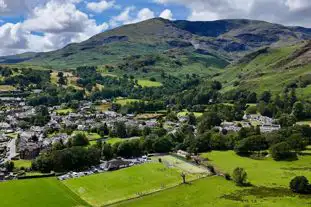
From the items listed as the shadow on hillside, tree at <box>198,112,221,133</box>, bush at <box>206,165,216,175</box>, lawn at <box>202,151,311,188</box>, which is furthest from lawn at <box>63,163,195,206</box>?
tree at <box>198,112,221,133</box>

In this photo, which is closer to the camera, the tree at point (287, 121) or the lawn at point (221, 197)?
the lawn at point (221, 197)

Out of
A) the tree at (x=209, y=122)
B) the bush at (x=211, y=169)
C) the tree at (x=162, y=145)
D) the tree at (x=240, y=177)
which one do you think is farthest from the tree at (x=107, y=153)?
the tree at (x=209, y=122)

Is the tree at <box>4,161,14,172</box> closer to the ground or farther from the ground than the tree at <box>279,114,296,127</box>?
closer to the ground

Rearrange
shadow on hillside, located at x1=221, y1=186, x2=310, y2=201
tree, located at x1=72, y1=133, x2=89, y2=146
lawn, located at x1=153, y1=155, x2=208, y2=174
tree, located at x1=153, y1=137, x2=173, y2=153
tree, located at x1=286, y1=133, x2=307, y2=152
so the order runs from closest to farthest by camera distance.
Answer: shadow on hillside, located at x1=221, y1=186, x2=310, y2=201
lawn, located at x1=153, y1=155, x2=208, y2=174
tree, located at x1=286, y1=133, x2=307, y2=152
tree, located at x1=153, y1=137, x2=173, y2=153
tree, located at x1=72, y1=133, x2=89, y2=146

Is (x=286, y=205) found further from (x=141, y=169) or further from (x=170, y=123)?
(x=170, y=123)

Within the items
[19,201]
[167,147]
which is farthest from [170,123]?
[19,201]

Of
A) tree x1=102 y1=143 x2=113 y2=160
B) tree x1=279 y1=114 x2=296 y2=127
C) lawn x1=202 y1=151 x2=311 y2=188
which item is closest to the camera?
lawn x1=202 y1=151 x2=311 y2=188

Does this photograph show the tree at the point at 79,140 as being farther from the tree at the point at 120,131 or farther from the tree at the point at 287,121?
the tree at the point at 287,121

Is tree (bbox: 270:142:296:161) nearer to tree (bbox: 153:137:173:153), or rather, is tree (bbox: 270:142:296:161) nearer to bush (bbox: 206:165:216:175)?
bush (bbox: 206:165:216:175)
